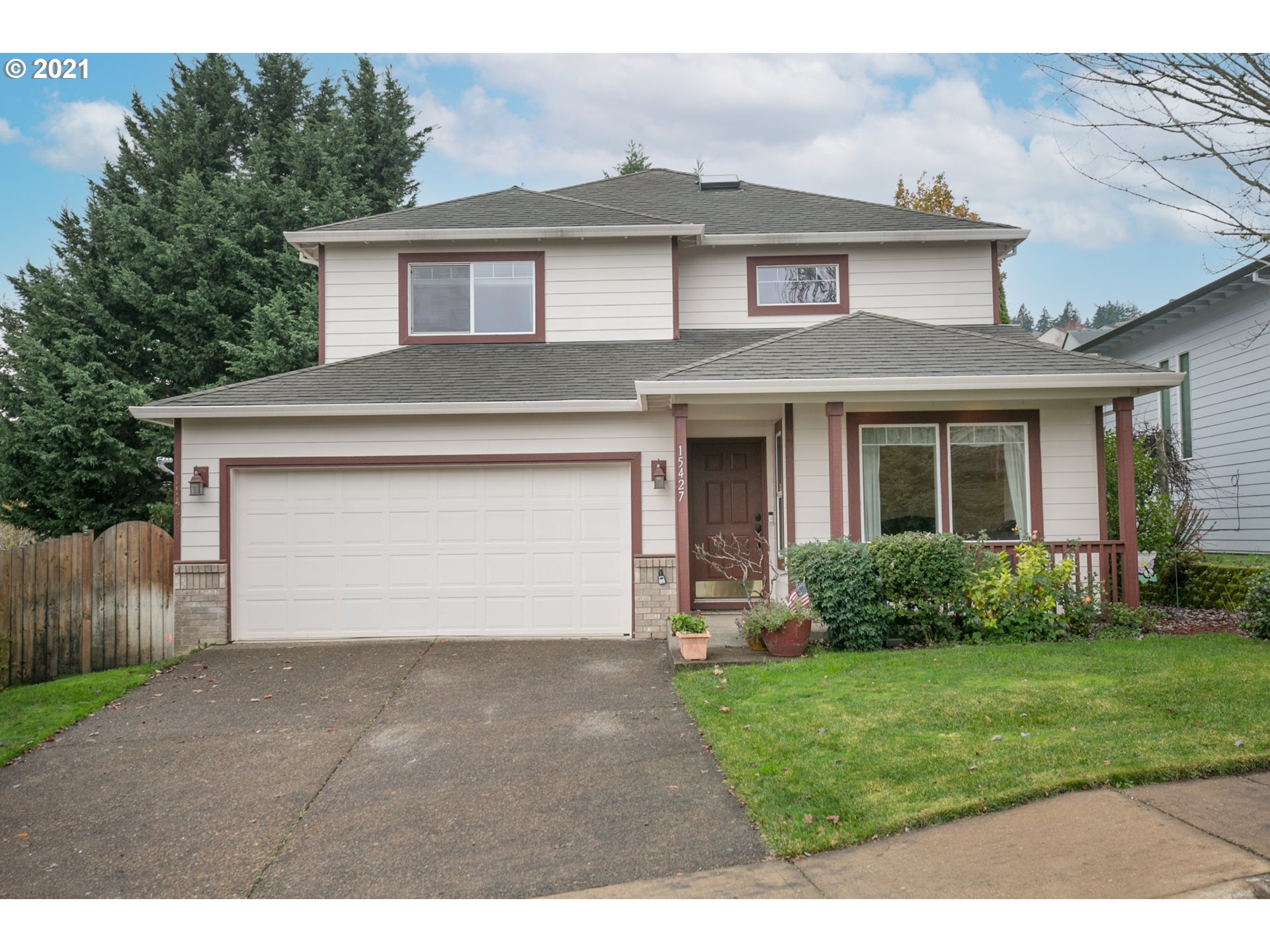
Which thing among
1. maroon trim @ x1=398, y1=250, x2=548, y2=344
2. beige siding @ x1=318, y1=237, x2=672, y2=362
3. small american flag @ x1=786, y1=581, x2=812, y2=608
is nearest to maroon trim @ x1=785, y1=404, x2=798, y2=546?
small american flag @ x1=786, y1=581, x2=812, y2=608

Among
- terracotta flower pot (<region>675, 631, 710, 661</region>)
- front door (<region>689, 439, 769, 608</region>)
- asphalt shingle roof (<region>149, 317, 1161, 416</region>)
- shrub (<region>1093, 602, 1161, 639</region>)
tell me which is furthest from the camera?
front door (<region>689, 439, 769, 608</region>)

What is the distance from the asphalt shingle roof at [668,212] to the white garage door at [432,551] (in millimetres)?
3823

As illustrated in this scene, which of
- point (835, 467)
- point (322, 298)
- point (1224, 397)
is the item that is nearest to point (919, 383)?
point (835, 467)

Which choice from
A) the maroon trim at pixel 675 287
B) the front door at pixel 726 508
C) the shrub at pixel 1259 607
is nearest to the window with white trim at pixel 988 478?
the shrub at pixel 1259 607

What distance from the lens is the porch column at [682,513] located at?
8.76 metres

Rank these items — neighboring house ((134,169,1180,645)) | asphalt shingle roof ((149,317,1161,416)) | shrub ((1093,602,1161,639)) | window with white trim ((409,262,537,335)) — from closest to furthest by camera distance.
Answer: shrub ((1093,602,1161,639)) → asphalt shingle roof ((149,317,1161,416)) → neighboring house ((134,169,1180,645)) → window with white trim ((409,262,537,335))

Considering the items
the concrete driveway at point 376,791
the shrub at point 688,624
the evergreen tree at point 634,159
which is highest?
the evergreen tree at point 634,159

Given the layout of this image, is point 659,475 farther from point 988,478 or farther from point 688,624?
point 988,478

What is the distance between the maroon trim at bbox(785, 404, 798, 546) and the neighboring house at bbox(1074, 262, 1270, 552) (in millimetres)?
6808

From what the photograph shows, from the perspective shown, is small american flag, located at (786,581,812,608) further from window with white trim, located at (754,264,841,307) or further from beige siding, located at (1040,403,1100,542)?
window with white trim, located at (754,264,841,307)

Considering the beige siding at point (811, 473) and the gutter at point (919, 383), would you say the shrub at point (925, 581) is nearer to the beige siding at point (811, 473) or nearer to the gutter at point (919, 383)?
the beige siding at point (811, 473)

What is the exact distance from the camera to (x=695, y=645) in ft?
24.8

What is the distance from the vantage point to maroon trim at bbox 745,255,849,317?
1168 cm
